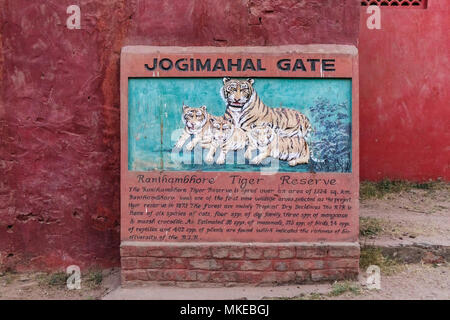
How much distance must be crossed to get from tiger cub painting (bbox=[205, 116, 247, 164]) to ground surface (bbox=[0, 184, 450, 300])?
1240 mm

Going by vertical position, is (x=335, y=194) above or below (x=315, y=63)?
below

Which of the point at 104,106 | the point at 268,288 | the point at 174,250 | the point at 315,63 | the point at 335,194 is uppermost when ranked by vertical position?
the point at 315,63

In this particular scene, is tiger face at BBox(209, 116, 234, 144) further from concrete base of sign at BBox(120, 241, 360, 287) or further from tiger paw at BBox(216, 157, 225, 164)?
concrete base of sign at BBox(120, 241, 360, 287)

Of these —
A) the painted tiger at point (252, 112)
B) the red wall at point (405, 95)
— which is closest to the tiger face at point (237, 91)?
the painted tiger at point (252, 112)

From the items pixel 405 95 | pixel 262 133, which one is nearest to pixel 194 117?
pixel 262 133

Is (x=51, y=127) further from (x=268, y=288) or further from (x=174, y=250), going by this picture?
(x=268, y=288)

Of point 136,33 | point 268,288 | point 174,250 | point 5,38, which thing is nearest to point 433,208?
point 268,288

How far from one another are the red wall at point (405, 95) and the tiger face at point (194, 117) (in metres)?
3.59

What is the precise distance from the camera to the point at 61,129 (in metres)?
4.39

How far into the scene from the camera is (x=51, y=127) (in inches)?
173

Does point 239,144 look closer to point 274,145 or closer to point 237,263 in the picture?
point 274,145

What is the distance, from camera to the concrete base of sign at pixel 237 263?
13.3 ft

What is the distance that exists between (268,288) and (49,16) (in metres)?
3.25

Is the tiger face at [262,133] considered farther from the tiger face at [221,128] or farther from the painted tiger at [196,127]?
the painted tiger at [196,127]
